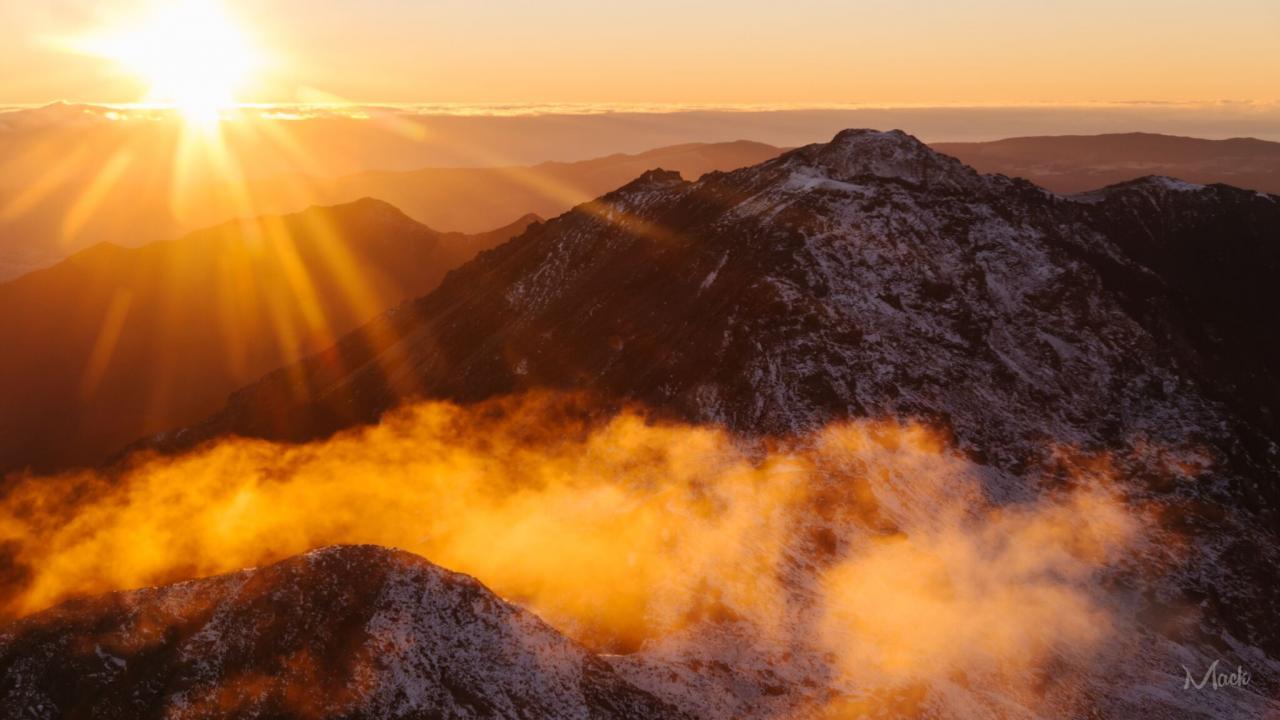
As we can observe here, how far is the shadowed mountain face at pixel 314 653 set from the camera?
773 inches

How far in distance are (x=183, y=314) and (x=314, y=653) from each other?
83422mm

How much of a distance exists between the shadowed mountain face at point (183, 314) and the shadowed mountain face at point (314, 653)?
164ft

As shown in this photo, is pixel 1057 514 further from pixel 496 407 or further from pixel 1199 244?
pixel 1199 244

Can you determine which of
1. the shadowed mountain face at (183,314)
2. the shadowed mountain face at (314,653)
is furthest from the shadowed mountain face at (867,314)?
the shadowed mountain face at (183,314)

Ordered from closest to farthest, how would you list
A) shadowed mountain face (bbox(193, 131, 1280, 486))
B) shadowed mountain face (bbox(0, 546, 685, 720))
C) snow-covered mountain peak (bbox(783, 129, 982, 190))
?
shadowed mountain face (bbox(0, 546, 685, 720)), shadowed mountain face (bbox(193, 131, 1280, 486)), snow-covered mountain peak (bbox(783, 129, 982, 190))

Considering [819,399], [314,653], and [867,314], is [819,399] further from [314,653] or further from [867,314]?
[314,653]

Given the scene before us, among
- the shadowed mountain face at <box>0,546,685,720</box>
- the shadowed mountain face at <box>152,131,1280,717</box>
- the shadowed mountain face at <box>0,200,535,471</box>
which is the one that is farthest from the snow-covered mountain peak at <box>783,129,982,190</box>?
the shadowed mountain face at <box>0,200,535,471</box>

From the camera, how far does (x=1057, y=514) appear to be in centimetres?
3553

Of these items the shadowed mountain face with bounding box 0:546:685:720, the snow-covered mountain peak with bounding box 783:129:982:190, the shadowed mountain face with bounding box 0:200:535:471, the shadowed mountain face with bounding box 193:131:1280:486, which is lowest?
the shadowed mountain face with bounding box 0:200:535:471

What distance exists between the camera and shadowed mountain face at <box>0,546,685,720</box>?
19641 mm

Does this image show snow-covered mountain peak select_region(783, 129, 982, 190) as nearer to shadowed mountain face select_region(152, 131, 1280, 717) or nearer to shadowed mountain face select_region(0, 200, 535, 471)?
shadowed mountain face select_region(152, 131, 1280, 717)

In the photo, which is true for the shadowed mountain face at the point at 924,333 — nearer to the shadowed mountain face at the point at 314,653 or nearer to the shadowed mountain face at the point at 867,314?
the shadowed mountain face at the point at 867,314

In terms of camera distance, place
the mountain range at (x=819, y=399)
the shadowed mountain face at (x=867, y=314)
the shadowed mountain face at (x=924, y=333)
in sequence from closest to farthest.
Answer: the mountain range at (x=819, y=399) < the shadowed mountain face at (x=924, y=333) < the shadowed mountain face at (x=867, y=314)

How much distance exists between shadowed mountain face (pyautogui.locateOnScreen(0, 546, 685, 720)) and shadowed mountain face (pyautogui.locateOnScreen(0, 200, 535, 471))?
164 ft
